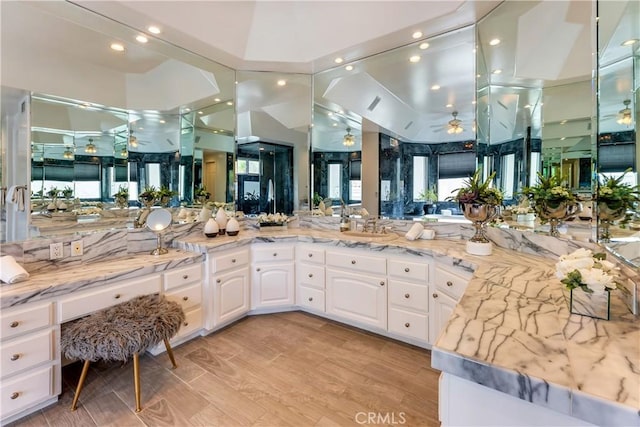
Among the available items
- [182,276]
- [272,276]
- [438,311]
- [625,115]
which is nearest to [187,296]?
Answer: [182,276]

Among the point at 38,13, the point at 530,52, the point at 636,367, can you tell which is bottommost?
the point at 636,367

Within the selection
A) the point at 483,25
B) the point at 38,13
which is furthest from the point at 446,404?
the point at 38,13

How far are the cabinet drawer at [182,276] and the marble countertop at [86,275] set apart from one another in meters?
0.05

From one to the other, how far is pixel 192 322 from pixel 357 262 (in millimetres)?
1503

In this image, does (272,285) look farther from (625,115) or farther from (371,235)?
(625,115)

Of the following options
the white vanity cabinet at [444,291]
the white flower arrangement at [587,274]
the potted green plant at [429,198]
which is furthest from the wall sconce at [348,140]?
the white flower arrangement at [587,274]

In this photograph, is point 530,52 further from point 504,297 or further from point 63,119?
point 63,119

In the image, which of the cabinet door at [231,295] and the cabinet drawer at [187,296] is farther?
the cabinet door at [231,295]

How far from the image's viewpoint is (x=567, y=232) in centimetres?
197

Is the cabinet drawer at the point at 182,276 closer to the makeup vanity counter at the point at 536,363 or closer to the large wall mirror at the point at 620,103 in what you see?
the makeup vanity counter at the point at 536,363

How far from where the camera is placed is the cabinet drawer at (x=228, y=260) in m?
2.55

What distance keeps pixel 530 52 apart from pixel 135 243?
353cm

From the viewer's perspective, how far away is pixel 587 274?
0.98m

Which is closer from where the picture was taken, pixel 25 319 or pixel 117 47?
Result: pixel 25 319
